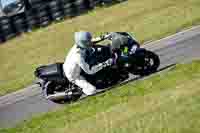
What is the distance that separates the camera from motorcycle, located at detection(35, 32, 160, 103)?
13859 millimetres

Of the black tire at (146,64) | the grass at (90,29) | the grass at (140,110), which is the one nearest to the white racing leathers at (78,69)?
the grass at (140,110)

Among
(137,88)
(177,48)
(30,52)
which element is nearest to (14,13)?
(30,52)

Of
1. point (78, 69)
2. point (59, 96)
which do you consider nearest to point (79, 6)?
point (59, 96)

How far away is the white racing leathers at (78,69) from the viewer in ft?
44.1

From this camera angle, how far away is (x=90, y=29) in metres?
24.2

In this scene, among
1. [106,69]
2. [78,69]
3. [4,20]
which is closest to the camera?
[78,69]

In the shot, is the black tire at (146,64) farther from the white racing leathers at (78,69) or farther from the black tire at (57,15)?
the black tire at (57,15)

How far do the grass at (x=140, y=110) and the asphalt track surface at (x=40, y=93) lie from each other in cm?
134

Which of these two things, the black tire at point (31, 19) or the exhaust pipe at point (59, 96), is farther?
the black tire at point (31, 19)

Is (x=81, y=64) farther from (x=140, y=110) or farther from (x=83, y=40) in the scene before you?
(x=140, y=110)

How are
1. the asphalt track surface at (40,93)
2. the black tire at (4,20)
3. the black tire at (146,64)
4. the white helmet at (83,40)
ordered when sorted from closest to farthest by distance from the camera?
the white helmet at (83,40)
the black tire at (146,64)
the asphalt track surface at (40,93)
the black tire at (4,20)

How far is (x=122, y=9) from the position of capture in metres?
26.0

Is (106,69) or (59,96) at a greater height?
(106,69)

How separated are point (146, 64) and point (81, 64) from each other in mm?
1831
